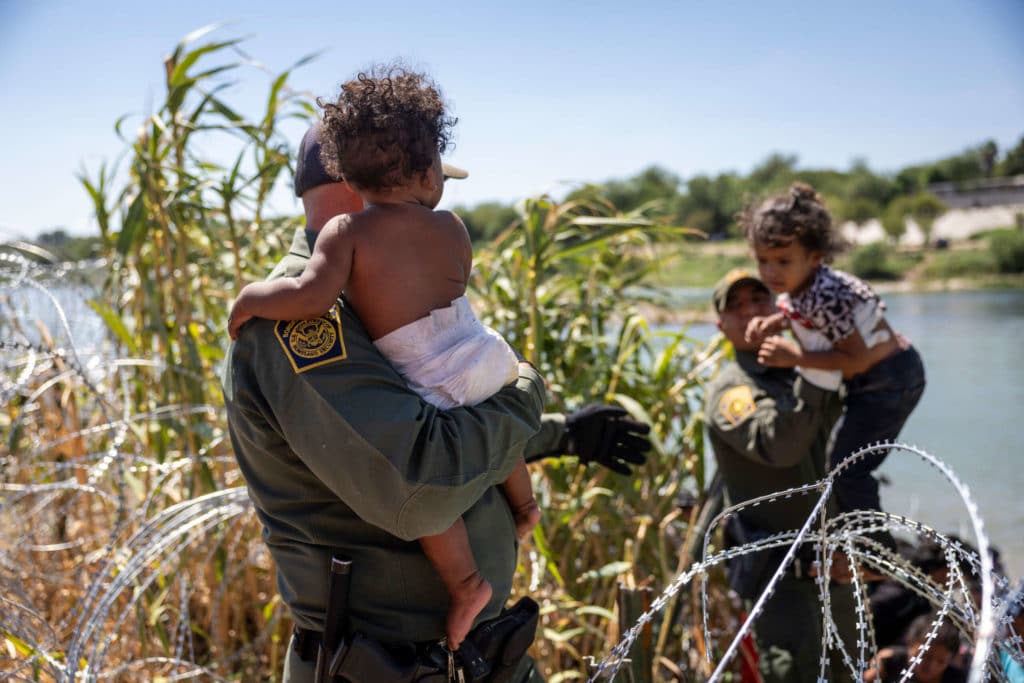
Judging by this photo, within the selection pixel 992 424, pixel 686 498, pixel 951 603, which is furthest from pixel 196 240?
pixel 992 424

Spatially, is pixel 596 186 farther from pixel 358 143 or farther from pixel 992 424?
pixel 992 424

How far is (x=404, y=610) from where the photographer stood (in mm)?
1446

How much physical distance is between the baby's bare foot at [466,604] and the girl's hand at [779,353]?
1.26 metres

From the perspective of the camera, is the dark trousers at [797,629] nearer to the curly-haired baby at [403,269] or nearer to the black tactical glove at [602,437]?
the black tactical glove at [602,437]

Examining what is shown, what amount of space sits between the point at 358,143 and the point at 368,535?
0.66 m

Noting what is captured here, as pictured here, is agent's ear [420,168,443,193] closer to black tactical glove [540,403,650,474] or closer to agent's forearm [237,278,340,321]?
agent's forearm [237,278,340,321]

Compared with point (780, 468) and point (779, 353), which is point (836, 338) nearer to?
point (779, 353)

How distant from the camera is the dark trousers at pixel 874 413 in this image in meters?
2.28

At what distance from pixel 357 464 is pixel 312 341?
0.67ft

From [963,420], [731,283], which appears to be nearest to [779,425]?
[731,283]

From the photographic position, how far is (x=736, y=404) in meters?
2.43

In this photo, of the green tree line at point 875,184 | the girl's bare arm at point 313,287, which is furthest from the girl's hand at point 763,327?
the green tree line at point 875,184

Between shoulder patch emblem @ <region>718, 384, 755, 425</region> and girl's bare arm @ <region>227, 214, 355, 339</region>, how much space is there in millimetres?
1433

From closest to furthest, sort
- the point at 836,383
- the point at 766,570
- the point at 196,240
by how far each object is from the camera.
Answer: the point at 836,383 → the point at 766,570 → the point at 196,240
